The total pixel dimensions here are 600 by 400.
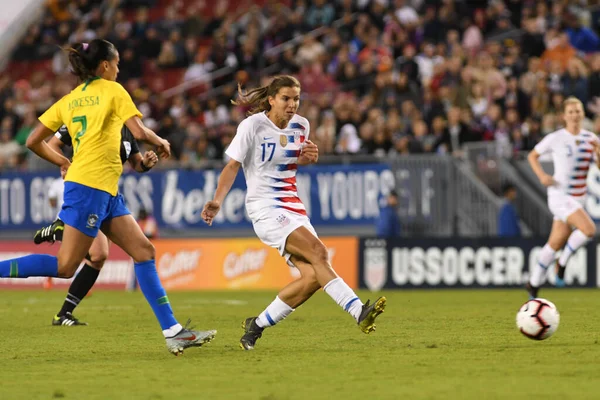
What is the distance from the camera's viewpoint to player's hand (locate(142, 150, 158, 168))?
9.51 m

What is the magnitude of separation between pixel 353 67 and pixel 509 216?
600cm

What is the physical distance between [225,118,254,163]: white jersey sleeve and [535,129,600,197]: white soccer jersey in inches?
274

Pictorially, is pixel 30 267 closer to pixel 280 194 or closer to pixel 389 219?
pixel 280 194

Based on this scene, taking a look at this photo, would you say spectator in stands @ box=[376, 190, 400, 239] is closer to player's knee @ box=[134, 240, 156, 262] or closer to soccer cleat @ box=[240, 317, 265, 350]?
soccer cleat @ box=[240, 317, 265, 350]

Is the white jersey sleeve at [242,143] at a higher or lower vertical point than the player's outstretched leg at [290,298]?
higher

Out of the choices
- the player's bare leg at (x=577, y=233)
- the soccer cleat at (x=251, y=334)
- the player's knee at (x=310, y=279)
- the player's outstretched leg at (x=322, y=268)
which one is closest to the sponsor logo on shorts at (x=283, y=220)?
the player's outstretched leg at (x=322, y=268)

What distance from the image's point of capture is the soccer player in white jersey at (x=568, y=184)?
15172 millimetres

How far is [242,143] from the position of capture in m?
9.59

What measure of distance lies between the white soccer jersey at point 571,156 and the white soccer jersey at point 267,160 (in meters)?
6.70

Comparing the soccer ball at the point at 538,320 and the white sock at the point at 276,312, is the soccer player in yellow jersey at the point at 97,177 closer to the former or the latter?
the white sock at the point at 276,312

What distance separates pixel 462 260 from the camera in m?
21.5

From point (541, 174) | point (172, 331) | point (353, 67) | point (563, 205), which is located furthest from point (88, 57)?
point (353, 67)

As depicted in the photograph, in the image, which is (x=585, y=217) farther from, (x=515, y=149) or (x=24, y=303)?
(x=24, y=303)

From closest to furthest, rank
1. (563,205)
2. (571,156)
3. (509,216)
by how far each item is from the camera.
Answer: (563,205), (571,156), (509,216)
